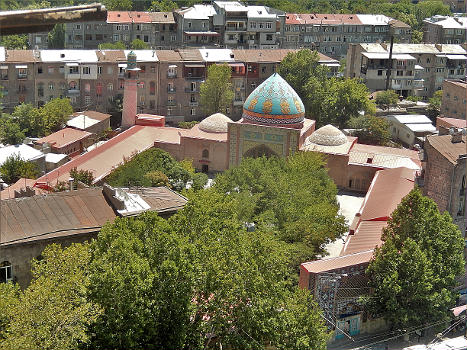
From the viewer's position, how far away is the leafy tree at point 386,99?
6334 centimetres

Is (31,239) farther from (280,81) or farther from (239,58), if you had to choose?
(239,58)

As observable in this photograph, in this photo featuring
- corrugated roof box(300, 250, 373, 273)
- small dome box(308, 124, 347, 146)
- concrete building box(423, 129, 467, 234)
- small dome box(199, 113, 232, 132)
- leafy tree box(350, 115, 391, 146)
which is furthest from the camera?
leafy tree box(350, 115, 391, 146)

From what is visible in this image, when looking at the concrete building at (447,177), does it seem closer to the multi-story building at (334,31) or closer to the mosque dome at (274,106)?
the mosque dome at (274,106)

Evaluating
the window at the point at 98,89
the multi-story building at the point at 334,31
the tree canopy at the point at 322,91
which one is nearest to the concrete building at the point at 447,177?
the tree canopy at the point at 322,91

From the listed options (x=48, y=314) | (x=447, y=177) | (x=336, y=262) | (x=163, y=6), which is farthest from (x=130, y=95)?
(x=163, y=6)

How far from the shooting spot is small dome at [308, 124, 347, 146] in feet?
157

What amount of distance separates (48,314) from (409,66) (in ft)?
181

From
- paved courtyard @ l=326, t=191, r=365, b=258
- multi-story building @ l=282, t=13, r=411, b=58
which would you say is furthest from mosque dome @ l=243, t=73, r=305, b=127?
multi-story building @ l=282, t=13, r=411, b=58

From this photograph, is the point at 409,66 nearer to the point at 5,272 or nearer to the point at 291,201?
the point at 291,201

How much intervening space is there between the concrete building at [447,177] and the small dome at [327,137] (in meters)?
14.0

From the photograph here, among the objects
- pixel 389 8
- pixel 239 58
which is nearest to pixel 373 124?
pixel 239 58

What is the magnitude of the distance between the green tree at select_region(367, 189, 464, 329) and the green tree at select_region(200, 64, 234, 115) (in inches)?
1212

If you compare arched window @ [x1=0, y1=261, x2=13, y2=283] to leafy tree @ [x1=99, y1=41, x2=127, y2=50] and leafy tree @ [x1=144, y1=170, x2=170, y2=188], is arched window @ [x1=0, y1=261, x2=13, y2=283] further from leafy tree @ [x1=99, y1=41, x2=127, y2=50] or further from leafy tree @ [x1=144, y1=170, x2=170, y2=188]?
leafy tree @ [x1=99, y1=41, x2=127, y2=50]

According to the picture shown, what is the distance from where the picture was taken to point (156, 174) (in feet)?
131
